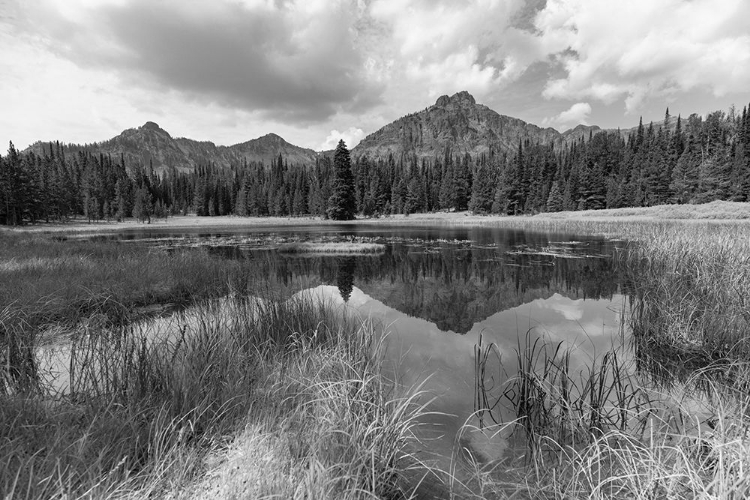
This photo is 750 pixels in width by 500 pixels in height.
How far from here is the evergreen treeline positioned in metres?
64.7

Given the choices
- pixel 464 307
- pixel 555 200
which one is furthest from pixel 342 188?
pixel 464 307

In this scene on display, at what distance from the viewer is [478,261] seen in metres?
19.3

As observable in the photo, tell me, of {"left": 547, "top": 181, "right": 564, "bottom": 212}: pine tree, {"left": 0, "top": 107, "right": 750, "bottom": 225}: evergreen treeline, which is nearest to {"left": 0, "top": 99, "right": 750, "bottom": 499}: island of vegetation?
{"left": 0, "top": 107, "right": 750, "bottom": 225}: evergreen treeline

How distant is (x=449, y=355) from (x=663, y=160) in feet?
341

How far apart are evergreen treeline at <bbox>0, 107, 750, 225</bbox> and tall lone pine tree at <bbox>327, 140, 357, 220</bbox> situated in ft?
4.43

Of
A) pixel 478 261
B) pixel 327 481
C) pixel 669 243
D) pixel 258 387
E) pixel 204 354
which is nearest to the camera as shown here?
pixel 327 481

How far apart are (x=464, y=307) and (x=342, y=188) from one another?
63.3m

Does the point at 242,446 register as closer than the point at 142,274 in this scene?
Yes

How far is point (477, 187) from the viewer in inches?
3396

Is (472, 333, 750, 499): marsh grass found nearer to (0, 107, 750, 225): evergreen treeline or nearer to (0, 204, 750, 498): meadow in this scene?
(0, 204, 750, 498): meadow

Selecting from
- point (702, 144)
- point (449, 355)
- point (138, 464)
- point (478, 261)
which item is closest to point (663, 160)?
point (702, 144)

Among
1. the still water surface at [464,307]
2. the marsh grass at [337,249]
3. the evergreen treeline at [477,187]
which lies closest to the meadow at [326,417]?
the still water surface at [464,307]

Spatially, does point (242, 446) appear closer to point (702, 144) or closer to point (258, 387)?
point (258, 387)

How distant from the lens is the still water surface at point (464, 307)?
5.26 m
